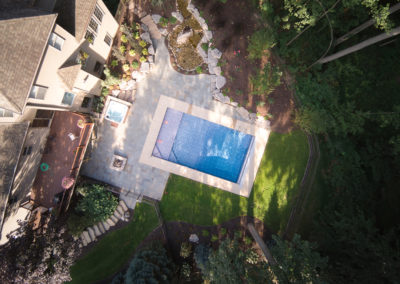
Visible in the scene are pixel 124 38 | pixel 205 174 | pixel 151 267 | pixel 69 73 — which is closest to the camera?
pixel 69 73

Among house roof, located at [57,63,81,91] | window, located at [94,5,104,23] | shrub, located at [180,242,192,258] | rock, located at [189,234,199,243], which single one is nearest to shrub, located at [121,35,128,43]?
window, located at [94,5,104,23]

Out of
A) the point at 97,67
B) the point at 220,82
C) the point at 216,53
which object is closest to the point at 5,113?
the point at 97,67

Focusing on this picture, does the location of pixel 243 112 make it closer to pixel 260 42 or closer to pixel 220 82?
pixel 220 82

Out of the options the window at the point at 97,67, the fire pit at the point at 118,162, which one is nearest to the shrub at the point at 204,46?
the window at the point at 97,67

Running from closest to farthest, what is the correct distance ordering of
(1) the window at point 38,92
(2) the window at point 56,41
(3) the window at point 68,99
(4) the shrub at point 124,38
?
1. (2) the window at point 56,41
2. (1) the window at point 38,92
3. (3) the window at point 68,99
4. (4) the shrub at point 124,38

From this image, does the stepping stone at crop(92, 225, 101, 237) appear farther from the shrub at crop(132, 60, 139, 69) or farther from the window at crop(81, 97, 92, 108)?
the shrub at crop(132, 60, 139, 69)

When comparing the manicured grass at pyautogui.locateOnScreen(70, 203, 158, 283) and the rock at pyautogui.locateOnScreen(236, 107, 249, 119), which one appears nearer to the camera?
the manicured grass at pyautogui.locateOnScreen(70, 203, 158, 283)

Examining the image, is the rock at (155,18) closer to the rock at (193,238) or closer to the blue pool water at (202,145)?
A: the blue pool water at (202,145)
